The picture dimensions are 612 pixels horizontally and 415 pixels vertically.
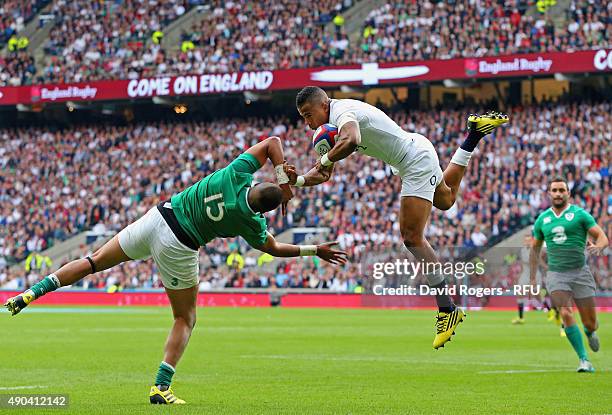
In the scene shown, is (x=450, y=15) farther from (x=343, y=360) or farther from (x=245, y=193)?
(x=245, y=193)

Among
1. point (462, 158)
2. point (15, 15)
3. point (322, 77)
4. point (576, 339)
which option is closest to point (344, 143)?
point (462, 158)

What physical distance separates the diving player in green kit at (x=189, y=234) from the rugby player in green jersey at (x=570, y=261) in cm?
558

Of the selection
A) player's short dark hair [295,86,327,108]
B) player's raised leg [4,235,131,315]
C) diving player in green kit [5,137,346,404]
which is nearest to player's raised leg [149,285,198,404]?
diving player in green kit [5,137,346,404]

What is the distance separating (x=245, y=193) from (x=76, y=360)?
24.9 feet

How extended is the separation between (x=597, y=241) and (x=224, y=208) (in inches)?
269

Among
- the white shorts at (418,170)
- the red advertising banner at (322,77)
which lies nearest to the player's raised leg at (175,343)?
the white shorts at (418,170)

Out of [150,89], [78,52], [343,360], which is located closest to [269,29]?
[150,89]

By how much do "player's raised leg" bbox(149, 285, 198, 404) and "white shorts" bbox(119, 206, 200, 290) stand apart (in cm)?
22

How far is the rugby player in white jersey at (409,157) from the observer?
11.9m

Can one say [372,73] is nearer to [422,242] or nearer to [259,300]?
[259,300]

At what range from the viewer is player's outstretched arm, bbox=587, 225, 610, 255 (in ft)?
50.5

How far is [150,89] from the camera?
5272cm

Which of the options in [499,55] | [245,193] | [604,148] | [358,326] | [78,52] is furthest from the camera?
[78,52]

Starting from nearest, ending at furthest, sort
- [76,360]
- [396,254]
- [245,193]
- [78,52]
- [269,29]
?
[245,193] < [76,360] < [396,254] < [269,29] < [78,52]
